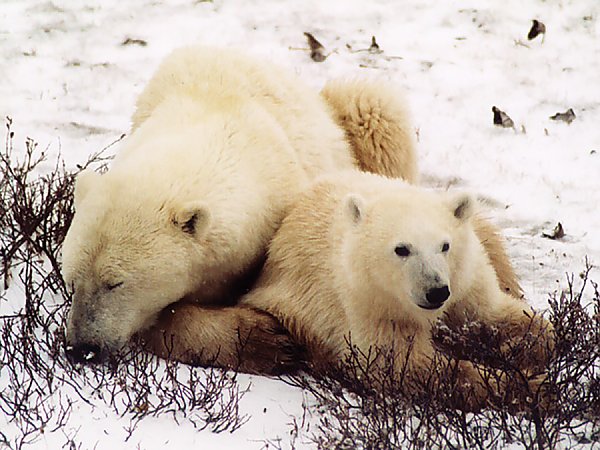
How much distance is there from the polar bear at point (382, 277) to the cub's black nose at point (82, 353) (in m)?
0.96

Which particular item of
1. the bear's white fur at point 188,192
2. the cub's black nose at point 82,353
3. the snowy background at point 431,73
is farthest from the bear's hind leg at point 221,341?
the snowy background at point 431,73

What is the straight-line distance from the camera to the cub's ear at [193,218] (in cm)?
464

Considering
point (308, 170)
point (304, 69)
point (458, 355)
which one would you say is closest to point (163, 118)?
point (308, 170)

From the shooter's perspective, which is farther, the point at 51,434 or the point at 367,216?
the point at 367,216

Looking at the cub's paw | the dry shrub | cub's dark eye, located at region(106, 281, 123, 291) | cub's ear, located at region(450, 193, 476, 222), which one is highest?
cub's ear, located at region(450, 193, 476, 222)

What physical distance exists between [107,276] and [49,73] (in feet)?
16.0

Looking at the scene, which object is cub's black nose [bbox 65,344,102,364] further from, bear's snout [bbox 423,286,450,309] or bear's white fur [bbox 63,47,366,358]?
bear's snout [bbox 423,286,450,309]

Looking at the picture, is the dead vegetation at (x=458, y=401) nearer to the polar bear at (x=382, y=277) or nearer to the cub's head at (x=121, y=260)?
the polar bear at (x=382, y=277)

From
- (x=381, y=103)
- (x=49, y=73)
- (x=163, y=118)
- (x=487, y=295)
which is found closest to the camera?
(x=487, y=295)

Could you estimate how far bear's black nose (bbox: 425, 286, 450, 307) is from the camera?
413 cm

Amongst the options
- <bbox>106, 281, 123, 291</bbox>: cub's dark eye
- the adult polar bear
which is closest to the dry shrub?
the adult polar bear

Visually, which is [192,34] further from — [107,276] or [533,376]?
[533,376]

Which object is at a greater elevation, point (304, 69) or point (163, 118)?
point (163, 118)

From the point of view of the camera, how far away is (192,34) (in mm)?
9555
